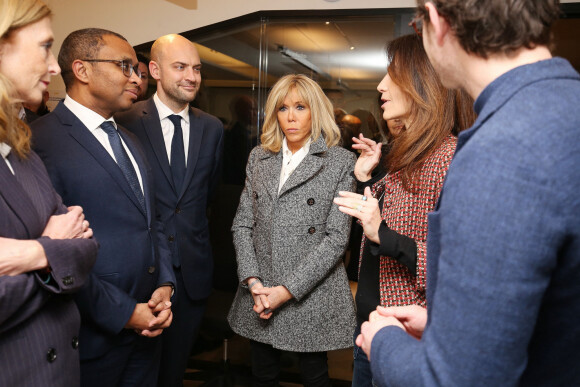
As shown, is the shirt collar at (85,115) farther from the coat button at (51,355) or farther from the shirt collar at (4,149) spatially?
the coat button at (51,355)

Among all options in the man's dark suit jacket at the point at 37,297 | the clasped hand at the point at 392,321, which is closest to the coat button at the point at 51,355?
the man's dark suit jacket at the point at 37,297

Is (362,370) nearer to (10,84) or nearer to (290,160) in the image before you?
(290,160)

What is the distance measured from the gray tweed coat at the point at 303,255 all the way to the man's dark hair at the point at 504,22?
5.24 ft

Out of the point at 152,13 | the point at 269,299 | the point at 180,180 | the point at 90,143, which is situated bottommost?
the point at 269,299

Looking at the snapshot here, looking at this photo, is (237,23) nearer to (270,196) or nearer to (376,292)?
(270,196)

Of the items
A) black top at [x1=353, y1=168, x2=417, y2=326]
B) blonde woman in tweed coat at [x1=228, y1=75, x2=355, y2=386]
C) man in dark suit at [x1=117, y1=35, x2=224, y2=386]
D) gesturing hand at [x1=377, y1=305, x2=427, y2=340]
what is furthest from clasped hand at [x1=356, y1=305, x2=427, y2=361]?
man in dark suit at [x1=117, y1=35, x2=224, y2=386]

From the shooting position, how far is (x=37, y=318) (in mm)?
1244

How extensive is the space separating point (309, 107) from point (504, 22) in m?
1.82

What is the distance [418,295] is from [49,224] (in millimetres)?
1198

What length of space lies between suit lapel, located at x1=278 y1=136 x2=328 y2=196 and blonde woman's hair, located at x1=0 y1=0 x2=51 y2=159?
1.26 m

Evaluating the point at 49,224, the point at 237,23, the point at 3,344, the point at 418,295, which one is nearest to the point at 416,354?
the point at 418,295

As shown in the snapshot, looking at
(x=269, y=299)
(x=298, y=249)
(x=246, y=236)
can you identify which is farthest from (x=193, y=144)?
(x=269, y=299)

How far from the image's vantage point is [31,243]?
121 cm

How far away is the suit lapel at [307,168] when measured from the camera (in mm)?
2350
